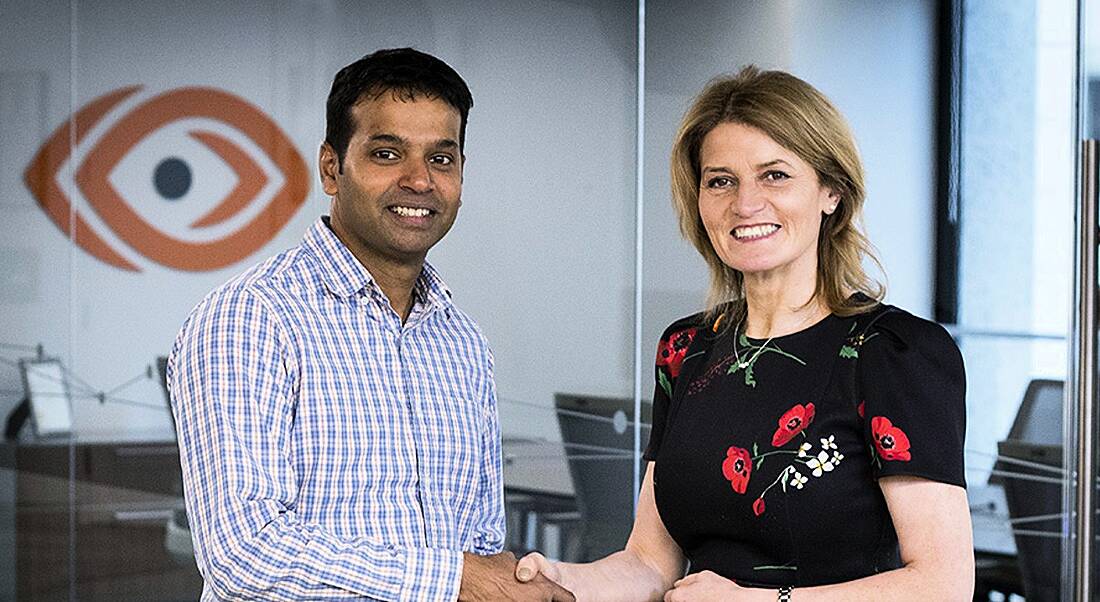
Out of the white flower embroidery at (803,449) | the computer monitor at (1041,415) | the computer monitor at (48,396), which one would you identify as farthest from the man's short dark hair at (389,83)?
the computer monitor at (1041,415)

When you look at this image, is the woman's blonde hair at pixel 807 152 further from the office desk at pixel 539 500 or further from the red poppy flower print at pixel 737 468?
the office desk at pixel 539 500

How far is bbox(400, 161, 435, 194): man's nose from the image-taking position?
246cm

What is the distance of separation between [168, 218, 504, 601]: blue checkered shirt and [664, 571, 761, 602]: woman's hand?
0.31 metres

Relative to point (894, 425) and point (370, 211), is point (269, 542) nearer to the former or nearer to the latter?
point (370, 211)

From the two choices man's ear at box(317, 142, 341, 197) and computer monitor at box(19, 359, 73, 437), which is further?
computer monitor at box(19, 359, 73, 437)

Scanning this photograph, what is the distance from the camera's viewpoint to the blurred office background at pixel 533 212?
3.96 meters

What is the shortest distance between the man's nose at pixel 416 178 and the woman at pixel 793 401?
38cm

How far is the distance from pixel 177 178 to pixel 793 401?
211 centimetres

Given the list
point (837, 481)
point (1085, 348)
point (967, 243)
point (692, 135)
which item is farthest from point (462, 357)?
point (967, 243)

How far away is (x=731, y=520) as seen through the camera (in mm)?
2354

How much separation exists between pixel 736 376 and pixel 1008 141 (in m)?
2.05

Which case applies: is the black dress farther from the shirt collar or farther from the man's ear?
the man's ear

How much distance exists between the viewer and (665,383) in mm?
2611

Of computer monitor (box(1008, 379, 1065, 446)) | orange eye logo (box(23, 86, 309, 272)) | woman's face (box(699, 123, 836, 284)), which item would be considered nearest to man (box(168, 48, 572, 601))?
woman's face (box(699, 123, 836, 284))
